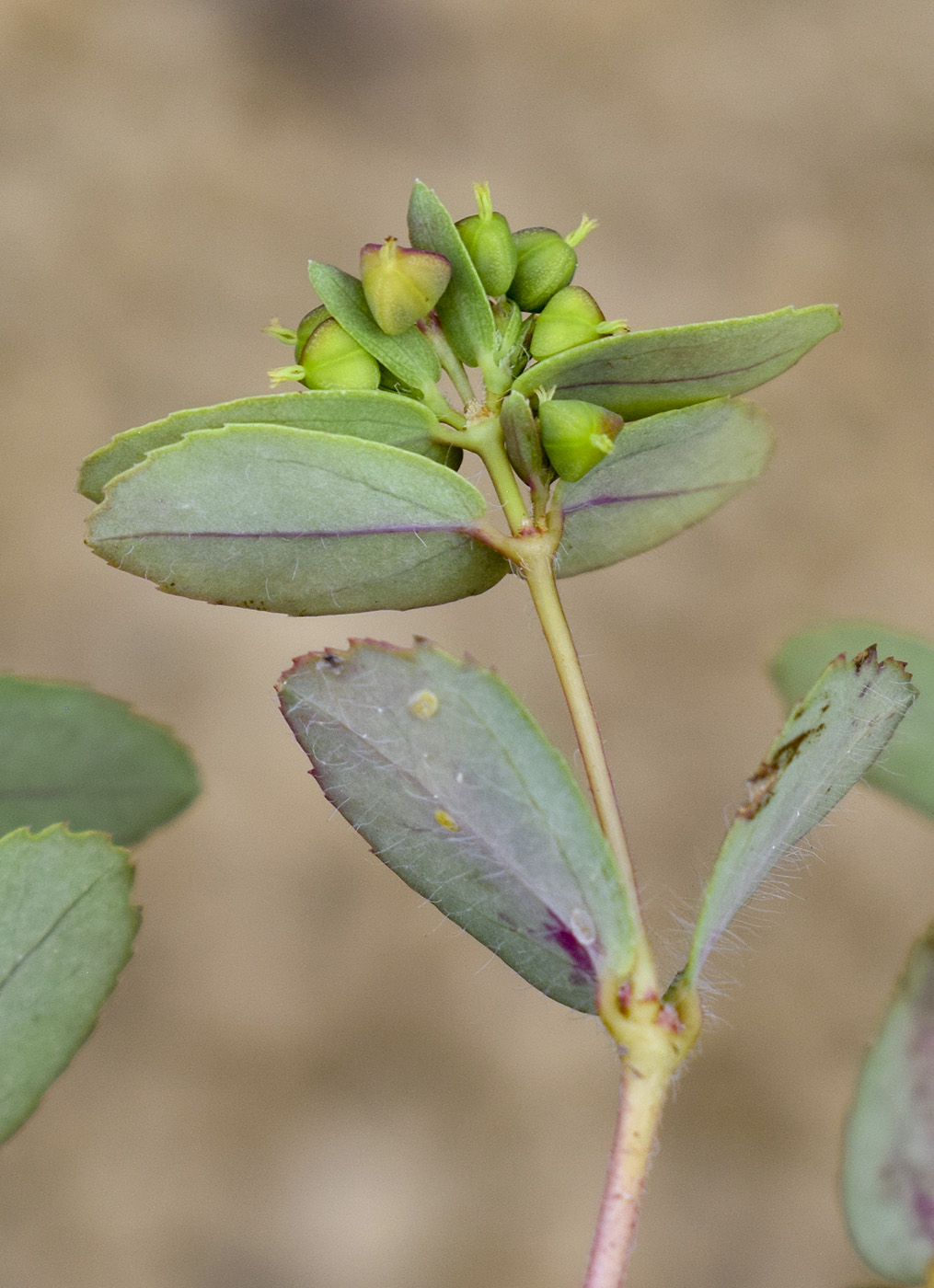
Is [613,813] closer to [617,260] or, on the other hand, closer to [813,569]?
[813,569]

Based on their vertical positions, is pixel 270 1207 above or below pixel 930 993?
below

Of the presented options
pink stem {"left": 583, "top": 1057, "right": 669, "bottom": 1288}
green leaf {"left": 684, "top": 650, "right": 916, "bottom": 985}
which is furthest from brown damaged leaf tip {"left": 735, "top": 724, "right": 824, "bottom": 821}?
pink stem {"left": 583, "top": 1057, "right": 669, "bottom": 1288}

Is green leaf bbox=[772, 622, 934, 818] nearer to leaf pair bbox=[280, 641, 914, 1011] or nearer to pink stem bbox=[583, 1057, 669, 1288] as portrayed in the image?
leaf pair bbox=[280, 641, 914, 1011]

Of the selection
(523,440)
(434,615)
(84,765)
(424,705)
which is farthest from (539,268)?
(434,615)

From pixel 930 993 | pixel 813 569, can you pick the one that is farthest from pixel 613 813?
pixel 813 569

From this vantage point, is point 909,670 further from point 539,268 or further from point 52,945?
point 52,945

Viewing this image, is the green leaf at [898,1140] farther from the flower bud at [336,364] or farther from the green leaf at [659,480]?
the flower bud at [336,364]
